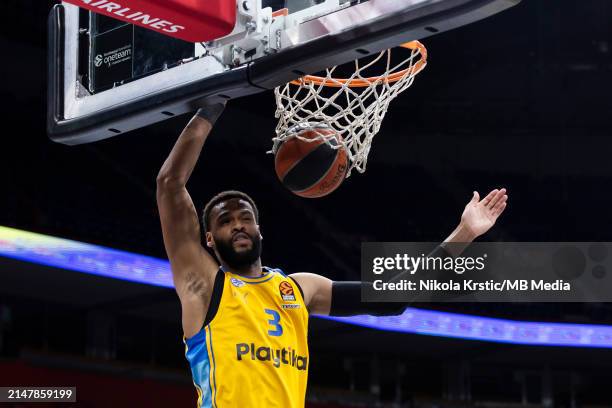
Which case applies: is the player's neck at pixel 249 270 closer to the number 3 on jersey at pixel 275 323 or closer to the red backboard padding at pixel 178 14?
the number 3 on jersey at pixel 275 323

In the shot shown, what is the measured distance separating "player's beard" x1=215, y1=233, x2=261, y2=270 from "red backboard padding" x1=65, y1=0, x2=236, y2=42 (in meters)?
0.66

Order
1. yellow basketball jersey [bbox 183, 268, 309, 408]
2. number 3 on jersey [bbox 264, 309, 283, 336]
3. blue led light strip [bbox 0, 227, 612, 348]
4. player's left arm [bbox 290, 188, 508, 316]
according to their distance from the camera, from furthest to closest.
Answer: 1. blue led light strip [bbox 0, 227, 612, 348]
2. player's left arm [bbox 290, 188, 508, 316]
3. number 3 on jersey [bbox 264, 309, 283, 336]
4. yellow basketball jersey [bbox 183, 268, 309, 408]

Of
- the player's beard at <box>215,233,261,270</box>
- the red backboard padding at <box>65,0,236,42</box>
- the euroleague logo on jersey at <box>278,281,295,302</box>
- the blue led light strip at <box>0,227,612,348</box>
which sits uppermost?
the blue led light strip at <box>0,227,612,348</box>

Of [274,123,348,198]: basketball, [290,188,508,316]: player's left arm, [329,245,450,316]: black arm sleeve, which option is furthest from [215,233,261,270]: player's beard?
[274,123,348,198]: basketball

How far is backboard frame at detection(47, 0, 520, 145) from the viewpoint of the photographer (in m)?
2.54

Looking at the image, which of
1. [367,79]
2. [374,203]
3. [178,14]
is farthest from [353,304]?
[374,203]

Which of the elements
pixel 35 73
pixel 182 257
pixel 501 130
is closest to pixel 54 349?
pixel 35 73

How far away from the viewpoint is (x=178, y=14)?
8.98 feet

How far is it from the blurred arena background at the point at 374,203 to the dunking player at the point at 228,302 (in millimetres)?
4510

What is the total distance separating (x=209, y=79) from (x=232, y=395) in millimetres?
964

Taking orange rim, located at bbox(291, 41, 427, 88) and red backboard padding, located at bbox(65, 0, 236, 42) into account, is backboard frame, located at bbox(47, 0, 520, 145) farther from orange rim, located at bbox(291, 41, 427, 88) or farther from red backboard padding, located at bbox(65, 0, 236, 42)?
orange rim, located at bbox(291, 41, 427, 88)

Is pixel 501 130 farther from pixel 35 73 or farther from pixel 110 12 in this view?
pixel 110 12

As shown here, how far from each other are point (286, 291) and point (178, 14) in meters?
1.00

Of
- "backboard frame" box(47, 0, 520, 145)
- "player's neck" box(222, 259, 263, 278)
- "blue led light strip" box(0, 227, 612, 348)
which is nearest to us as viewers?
"backboard frame" box(47, 0, 520, 145)
